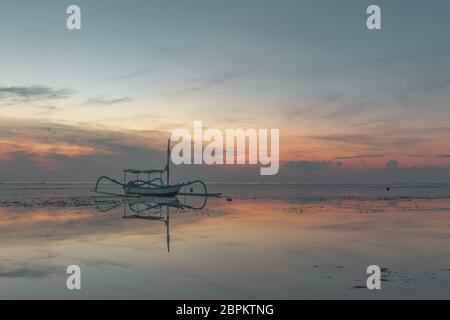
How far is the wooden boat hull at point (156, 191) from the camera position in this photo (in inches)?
3058

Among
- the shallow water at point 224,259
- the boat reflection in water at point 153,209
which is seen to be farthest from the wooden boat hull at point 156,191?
the shallow water at point 224,259

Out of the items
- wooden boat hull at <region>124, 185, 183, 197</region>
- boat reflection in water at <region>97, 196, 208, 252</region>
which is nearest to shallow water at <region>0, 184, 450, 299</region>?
boat reflection in water at <region>97, 196, 208, 252</region>

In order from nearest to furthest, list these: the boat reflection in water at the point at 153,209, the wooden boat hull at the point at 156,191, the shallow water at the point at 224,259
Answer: the shallow water at the point at 224,259
the boat reflection in water at the point at 153,209
the wooden boat hull at the point at 156,191

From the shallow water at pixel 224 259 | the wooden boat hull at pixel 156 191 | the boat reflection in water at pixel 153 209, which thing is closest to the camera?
the shallow water at pixel 224 259

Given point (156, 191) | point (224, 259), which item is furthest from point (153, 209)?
point (224, 259)

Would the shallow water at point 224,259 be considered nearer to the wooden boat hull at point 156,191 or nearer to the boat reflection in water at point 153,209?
the boat reflection in water at point 153,209

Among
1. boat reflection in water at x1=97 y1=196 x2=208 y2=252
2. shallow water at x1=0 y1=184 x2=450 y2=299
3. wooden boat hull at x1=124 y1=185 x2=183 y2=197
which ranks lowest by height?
shallow water at x1=0 y1=184 x2=450 y2=299

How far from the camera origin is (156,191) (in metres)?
80.3

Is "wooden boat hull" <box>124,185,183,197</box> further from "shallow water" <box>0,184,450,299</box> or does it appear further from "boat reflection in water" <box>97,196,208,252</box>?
"shallow water" <box>0,184,450,299</box>

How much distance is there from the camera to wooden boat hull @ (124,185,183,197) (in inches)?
3058

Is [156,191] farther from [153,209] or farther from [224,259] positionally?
[224,259]
